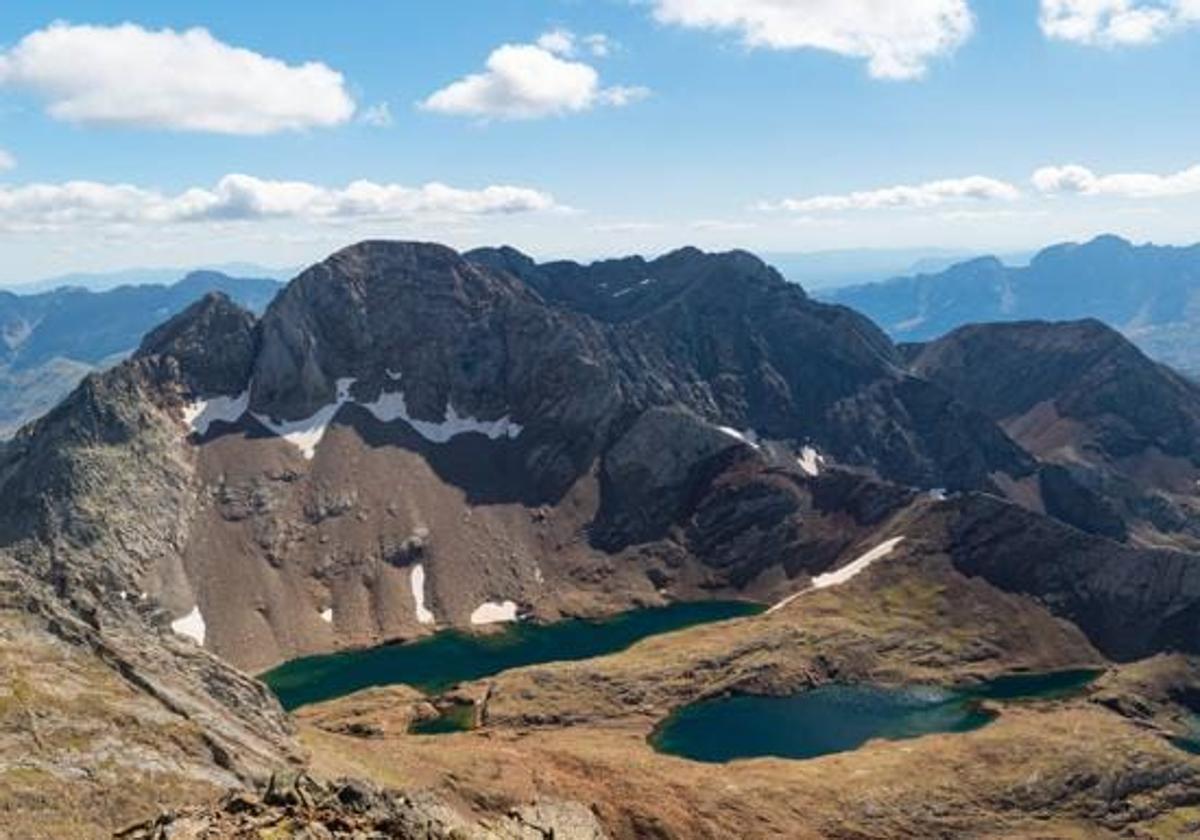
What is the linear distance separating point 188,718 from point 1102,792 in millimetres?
113008

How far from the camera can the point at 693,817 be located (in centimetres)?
12488

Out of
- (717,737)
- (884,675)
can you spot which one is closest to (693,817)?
(717,737)

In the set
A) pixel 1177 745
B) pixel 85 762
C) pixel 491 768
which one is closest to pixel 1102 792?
pixel 1177 745

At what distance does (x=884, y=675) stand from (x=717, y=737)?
4213cm

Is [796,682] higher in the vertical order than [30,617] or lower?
lower

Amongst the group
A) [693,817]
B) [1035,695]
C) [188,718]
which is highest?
[188,718]

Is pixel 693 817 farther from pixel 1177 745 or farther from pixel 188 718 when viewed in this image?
pixel 1177 745

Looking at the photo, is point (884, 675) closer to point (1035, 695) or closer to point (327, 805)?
point (1035, 695)

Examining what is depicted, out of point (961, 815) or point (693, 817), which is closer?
point (693, 817)

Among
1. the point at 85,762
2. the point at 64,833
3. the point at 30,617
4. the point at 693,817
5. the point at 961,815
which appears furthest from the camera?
the point at 961,815

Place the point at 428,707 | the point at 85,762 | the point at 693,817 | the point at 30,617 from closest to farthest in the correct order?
the point at 85,762, the point at 30,617, the point at 693,817, the point at 428,707

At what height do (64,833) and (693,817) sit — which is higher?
(64,833)

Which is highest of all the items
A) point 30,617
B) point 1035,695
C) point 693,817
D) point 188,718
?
point 30,617

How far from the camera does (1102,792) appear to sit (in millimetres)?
140500
